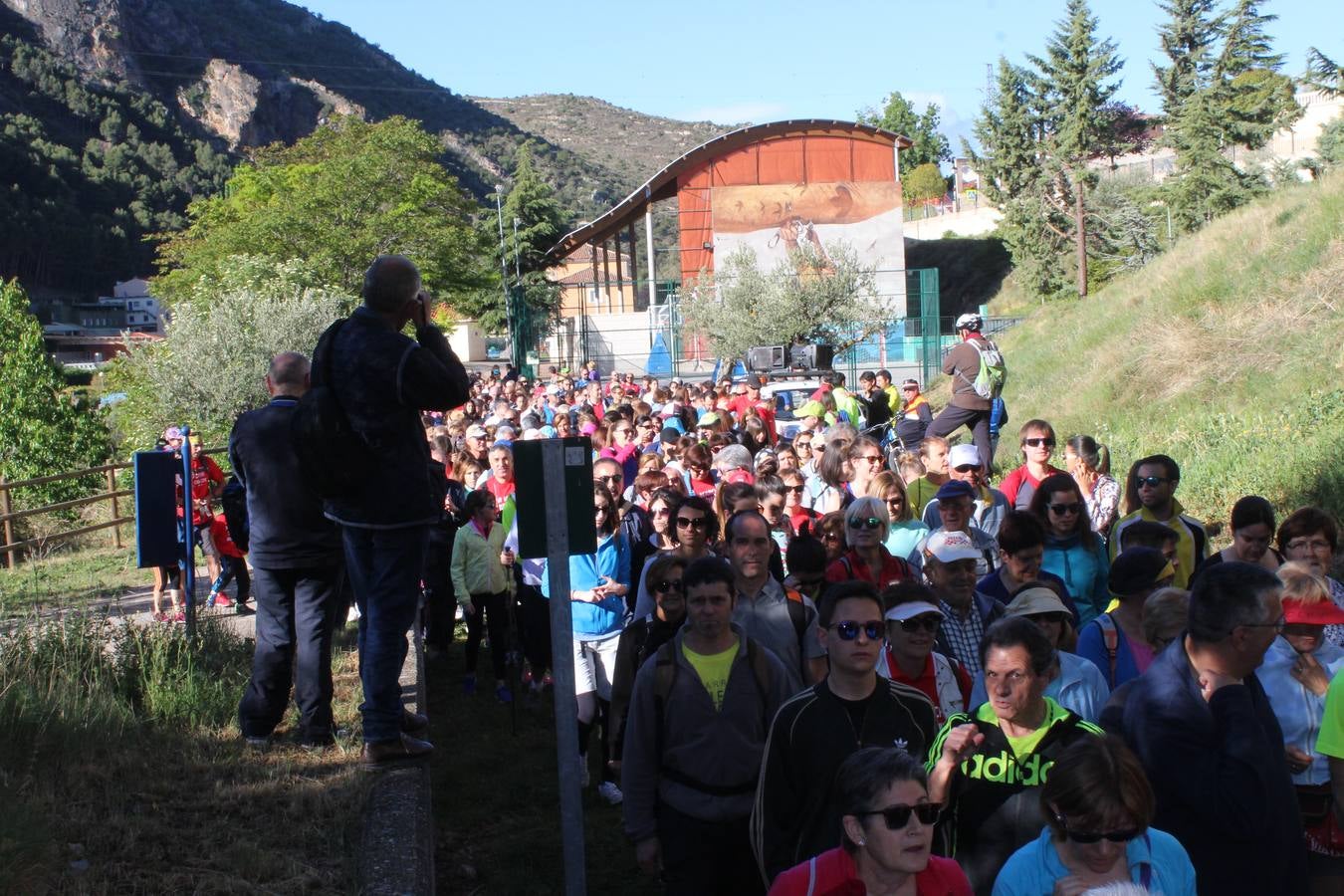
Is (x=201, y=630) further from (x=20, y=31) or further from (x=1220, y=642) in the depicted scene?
(x=20, y=31)

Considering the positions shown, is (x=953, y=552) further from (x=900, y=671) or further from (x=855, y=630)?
(x=855, y=630)

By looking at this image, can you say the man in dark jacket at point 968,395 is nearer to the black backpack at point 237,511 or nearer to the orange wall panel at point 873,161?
the black backpack at point 237,511

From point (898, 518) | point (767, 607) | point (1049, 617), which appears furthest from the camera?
point (898, 518)

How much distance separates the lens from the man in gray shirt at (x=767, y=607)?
5562mm

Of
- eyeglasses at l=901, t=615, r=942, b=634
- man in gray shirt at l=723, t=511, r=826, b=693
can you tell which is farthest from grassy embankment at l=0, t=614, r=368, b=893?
eyeglasses at l=901, t=615, r=942, b=634

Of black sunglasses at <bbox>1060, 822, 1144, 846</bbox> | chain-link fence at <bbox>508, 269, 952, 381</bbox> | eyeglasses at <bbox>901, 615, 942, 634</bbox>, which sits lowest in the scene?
black sunglasses at <bbox>1060, 822, 1144, 846</bbox>

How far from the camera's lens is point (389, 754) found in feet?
18.1

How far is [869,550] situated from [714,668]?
7.35 ft

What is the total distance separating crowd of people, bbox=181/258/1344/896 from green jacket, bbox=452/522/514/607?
1.89 meters

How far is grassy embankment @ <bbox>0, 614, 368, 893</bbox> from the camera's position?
14.5 feet

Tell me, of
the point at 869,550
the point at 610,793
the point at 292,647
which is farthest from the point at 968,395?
the point at 292,647

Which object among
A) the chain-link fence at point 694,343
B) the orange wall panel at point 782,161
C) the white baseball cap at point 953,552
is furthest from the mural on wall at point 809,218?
the white baseball cap at point 953,552

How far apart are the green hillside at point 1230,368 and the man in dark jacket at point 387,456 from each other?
8.70 metres

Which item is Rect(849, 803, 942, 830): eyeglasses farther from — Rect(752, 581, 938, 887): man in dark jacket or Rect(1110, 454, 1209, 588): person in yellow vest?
Rect(1110, 454, 1209, 588): person in yellow vest
